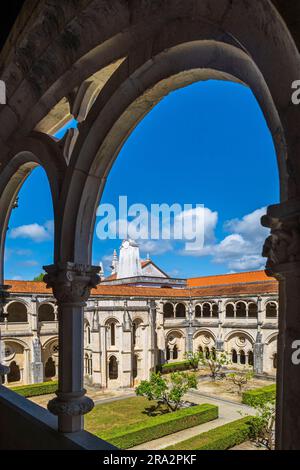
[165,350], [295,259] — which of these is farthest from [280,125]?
[165,350]

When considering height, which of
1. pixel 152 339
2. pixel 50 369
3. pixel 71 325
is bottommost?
pixel 50 369

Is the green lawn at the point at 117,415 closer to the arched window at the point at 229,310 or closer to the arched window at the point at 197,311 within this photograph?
the arched window at the point at 197,311

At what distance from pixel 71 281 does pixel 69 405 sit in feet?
3.43

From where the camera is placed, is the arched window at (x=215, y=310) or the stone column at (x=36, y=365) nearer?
the stone column at (x=36, y=365)

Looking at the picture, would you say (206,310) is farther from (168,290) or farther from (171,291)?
(168,290)

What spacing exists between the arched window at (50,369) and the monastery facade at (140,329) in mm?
71

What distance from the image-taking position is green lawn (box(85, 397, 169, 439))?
1491 cm

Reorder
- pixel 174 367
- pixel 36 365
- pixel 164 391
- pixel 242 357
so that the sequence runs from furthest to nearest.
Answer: pixel 242 357, pixel 174 367, pixel 36 365, pixel 164 391

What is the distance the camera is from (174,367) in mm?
26312

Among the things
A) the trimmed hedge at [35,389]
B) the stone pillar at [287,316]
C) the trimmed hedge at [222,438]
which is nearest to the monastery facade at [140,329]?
the trimmed hedge at [35,389]

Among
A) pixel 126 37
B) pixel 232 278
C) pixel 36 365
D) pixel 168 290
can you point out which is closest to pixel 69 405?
pixel 126 37

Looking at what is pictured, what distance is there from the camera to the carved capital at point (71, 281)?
10.5ft

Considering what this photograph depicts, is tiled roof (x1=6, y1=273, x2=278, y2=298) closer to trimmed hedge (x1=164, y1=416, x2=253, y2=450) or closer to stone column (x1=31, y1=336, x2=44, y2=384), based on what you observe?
stone column (x1=31, y1=336, x2=44, y2=384)

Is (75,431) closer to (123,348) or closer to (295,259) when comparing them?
(295,259)
